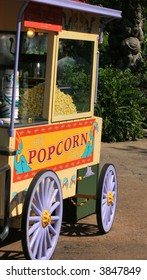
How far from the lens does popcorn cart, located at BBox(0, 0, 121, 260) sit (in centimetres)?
484

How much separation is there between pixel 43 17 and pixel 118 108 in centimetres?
805

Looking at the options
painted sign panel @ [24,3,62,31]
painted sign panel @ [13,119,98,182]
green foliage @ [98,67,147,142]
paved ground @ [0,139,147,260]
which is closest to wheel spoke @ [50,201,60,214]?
painted sign panel @ [13,119,98,182]

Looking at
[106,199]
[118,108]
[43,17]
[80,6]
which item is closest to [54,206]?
[106,199]

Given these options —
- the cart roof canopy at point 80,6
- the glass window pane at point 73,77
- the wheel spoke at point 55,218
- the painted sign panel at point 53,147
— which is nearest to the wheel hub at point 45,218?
the wheel spoke at point 55,218

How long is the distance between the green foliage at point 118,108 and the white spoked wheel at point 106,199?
661 cm

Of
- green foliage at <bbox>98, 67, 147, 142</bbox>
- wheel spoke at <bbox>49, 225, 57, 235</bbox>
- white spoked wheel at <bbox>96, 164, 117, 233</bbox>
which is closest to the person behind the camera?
wheel spoke at <bbox>49, 225, 57, 235</bbox>

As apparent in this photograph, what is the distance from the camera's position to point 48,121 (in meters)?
5.35

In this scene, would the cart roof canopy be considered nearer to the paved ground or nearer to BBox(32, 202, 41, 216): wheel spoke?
BBox(32, 202, 41, 216): wheel spoke

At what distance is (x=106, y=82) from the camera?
43.3 feet

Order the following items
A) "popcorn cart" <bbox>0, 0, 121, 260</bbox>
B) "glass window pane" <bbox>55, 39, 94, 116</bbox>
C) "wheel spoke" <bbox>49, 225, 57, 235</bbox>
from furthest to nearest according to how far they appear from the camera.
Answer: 1. "glass window pane" <bbox>55, 39, 94, 116</bbox>
2. "wheel spoke" <bbox>49, 225, 57, 235</bbox>
3. "popcorn cart" <bbox>0, 0, 121, 260</bbox>

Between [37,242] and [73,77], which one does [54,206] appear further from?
[73,77]

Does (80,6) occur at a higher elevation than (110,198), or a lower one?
higher

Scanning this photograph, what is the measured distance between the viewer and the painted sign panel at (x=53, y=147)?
4961 millimetres

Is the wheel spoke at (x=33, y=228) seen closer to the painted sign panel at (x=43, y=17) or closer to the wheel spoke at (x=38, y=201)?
the wheel spoke at (x=38, y=201)
